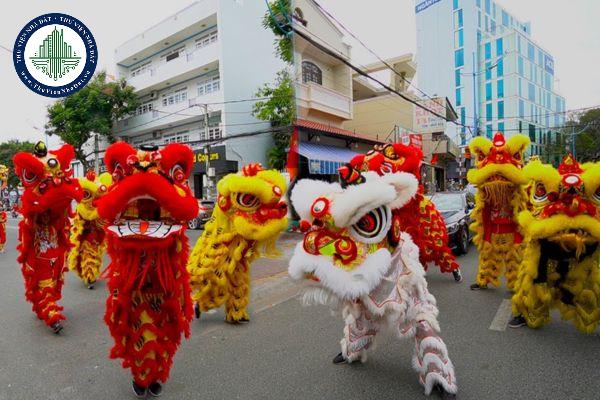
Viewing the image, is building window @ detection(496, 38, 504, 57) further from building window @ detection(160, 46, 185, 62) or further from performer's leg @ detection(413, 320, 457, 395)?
performer's leg @ detection(413, 320, 457, 395)

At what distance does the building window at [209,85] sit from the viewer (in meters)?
18.3

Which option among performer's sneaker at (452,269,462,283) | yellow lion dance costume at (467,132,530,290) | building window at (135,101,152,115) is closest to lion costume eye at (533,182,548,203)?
yellow lion dance costume at (467,132,530,290)

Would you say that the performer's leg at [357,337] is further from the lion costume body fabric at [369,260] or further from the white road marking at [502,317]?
the white road marking at [502,317]

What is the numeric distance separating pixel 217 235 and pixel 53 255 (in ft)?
6.23

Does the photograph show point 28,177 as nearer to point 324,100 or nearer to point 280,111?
point 280,111

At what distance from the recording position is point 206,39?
1886cm

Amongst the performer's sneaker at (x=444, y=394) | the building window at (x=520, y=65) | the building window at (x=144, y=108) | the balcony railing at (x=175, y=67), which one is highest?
the building window at (x=520, y=65)

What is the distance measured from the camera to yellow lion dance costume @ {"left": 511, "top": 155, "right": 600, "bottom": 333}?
3.19 m

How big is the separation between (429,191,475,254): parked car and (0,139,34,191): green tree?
31834mm

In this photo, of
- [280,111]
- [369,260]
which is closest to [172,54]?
[280,111]

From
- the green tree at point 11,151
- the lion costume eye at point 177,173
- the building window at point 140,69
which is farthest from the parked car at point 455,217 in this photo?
the green tree at point 11,151

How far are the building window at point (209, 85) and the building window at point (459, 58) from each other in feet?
104

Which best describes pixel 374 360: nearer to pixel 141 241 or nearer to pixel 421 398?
pixel 421 398

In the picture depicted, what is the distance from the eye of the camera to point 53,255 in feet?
14.0
